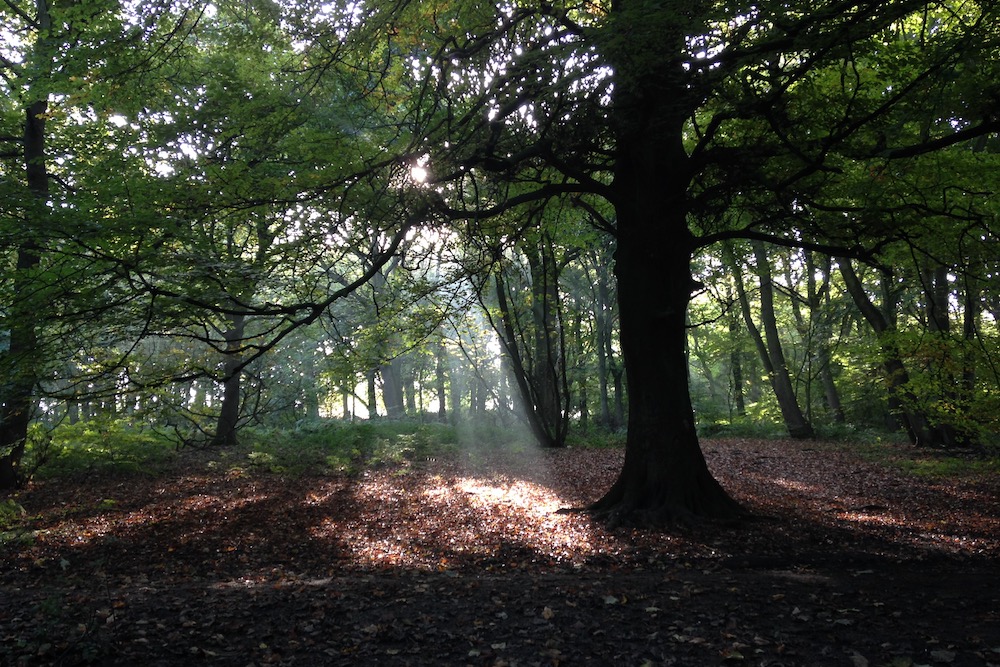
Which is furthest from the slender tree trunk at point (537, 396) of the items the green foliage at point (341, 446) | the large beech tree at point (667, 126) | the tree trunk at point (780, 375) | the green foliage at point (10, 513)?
the green foliage at point (10, 513)

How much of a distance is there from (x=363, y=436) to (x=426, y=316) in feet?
23.3

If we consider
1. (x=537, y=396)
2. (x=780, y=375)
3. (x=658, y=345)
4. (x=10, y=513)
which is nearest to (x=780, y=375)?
(x=780, y=375)

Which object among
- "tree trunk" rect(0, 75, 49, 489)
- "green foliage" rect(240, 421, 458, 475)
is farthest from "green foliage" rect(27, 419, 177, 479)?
"green foliage" rect(240, 421, 458, 475)

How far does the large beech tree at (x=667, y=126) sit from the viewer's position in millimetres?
5527

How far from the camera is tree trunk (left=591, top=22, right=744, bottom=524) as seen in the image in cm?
766

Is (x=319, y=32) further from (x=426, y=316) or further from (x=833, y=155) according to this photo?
(x=833, y=155)

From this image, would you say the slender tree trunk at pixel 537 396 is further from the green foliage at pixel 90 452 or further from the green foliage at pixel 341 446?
the green foliage at pixel 90 452

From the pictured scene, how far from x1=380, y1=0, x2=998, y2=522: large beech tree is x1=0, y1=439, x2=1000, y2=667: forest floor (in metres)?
1.45

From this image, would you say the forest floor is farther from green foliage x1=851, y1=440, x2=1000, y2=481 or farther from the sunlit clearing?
green foliage x1=851, y1=440, x2=1000, y2=481

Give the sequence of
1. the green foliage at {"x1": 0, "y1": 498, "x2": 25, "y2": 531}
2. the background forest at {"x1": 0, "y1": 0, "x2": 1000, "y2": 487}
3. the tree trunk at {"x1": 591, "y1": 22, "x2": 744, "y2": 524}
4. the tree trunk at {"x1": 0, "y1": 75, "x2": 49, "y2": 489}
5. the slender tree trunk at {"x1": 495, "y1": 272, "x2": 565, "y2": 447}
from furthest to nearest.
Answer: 1. the slender tree trunk at {"x1": 495, "y1": 272, "x2": 565, "y2": 447}
2. the green foliage at {"x1": 0, "y1": 498, "x2": 25, "y2": 531}
3. the tree trunk at {"x1": 591, "y1": 22, "x2": 744, "y2": 524}
4. the tree trunk at {"x1": 0, "y1": 75, "x2": 49, "y2": 489}
5. the background forest at {"x1": 0, "y1": 0, "x2": 1000, "y2": 487}

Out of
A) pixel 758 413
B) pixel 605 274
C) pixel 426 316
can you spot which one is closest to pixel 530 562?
pixel 426 316

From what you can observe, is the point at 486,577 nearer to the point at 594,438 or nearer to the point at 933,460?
the point at 933,460

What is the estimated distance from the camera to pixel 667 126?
7.26m

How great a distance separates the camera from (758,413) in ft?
77.8
